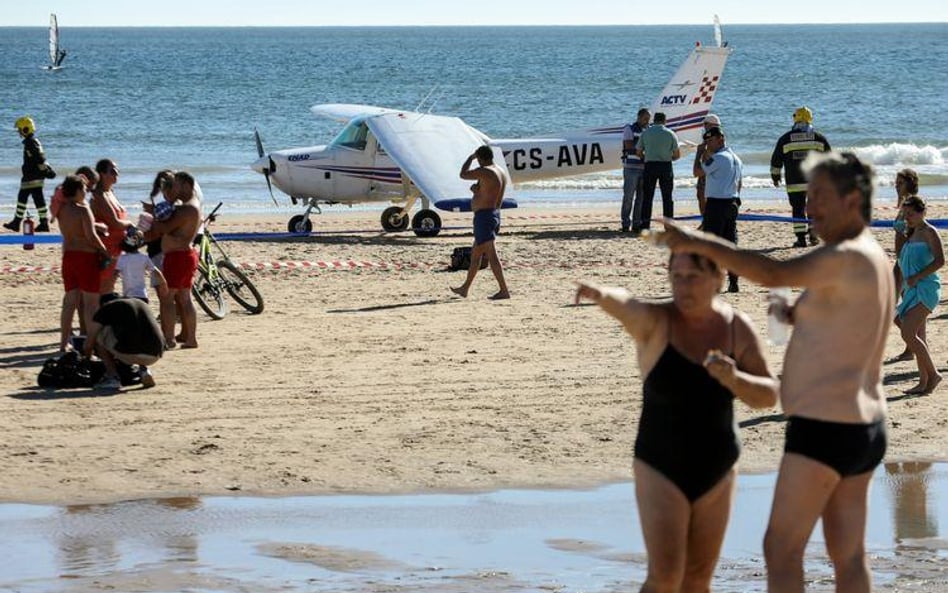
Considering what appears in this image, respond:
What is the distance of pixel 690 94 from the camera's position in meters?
23.5

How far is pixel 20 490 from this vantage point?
8.06 metres

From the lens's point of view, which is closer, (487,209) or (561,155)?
(487,209)

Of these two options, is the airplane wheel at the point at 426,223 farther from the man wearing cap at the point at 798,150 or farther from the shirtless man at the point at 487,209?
the shirtless man at the point at 487,209

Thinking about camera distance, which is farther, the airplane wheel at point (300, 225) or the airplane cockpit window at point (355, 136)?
the airplane cockpit window at point (355, 136)

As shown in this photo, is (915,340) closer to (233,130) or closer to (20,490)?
(20,490)

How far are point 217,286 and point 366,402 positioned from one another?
3.74 meters

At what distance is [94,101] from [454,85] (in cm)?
2502

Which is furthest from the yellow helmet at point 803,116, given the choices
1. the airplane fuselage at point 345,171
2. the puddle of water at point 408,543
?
the puddle of water at point 408,543

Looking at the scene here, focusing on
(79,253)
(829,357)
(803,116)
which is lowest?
(79,253)

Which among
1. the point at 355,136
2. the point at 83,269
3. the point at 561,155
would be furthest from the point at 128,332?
the point at 561,155

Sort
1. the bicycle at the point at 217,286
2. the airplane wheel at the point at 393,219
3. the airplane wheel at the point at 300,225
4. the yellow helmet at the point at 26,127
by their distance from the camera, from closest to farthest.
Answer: the bicycle at the point at 217,286, the yellow helmet at the point at 26,127, the airplane wheel at the point at 300,225, the airplane wheel at the point at 393,219

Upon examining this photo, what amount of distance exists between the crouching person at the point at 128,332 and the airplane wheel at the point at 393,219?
10420 millimetres

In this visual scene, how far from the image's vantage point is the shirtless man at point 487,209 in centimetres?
1395

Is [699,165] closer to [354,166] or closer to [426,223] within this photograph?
[426,223]
